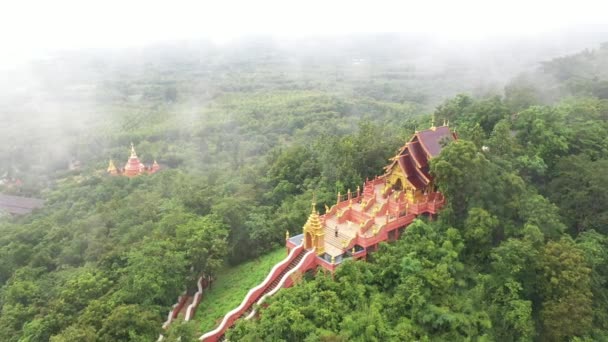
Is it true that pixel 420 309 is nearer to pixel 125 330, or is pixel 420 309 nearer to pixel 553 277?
pixel 553 277

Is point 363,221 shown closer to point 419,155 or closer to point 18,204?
point 419,155

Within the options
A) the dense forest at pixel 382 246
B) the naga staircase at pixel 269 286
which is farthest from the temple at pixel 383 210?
the dense forest at pixel 382 246

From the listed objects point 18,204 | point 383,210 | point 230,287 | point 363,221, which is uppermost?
point 363,221

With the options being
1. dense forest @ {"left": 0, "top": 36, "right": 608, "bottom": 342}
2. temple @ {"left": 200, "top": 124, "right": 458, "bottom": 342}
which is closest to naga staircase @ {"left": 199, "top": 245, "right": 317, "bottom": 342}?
temple @ {"left": 200, "top": 124, "right": 458, "bottom": 342}

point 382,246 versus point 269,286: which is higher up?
point 382,246

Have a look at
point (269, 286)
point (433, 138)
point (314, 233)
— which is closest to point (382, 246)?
point (314, 233)

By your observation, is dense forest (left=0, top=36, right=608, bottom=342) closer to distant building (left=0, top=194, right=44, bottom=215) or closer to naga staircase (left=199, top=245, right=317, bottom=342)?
naga staircase (left=199, top=245, right=317, bottom=342)

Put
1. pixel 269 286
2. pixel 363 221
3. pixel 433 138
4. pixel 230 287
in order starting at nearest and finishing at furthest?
pixel 269 286, pixel 363 221, pixel 230 287, pixel 433 138
